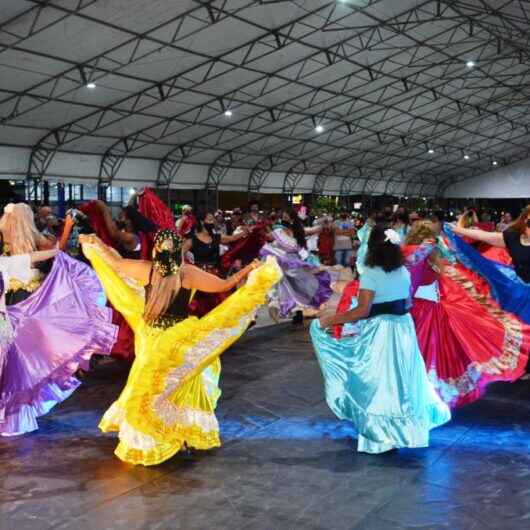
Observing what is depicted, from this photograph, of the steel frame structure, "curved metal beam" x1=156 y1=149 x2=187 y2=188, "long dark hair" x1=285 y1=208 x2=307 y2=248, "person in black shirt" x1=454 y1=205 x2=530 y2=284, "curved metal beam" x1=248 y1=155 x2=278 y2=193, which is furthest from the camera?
"curved metal beam" x1=248 y1=155 x2=278 y2=193

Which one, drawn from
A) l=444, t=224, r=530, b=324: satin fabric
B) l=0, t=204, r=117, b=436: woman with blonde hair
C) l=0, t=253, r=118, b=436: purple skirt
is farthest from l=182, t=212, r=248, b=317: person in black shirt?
l=444, t=224, r=530, b=324: satin fabric

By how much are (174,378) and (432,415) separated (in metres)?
1.65

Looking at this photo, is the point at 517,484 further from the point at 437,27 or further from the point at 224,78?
the point at 437,27

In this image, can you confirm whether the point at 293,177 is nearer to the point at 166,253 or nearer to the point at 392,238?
the point at 392,238

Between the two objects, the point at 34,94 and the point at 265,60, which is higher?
the point at 265,60

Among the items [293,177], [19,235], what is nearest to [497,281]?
[19,235]

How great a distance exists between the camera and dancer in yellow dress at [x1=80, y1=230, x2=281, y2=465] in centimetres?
397

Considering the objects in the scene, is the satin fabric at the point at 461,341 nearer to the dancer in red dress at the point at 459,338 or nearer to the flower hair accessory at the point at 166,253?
the dancer in red dress at the point at 459,338

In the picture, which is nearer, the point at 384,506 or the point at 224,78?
the point at 384,506

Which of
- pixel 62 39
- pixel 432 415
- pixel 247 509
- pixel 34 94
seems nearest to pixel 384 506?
pixel 247 509

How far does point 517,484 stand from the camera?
3.76 m

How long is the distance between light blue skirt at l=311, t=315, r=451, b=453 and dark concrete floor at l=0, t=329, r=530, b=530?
0.46 ft

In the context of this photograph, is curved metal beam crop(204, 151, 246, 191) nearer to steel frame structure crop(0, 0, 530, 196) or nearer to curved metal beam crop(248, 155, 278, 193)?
steel frame structure crop(0, 0, 530, 196)

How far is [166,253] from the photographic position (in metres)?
4.08
